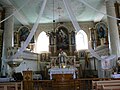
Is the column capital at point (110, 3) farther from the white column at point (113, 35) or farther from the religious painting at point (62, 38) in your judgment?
the religious painting at point (62, 38)

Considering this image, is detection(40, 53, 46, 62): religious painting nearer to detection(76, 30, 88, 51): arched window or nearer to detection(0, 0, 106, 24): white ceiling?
detection(0, 0, 106, 24): white ceiling

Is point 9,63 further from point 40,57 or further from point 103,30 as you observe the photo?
point 103,30

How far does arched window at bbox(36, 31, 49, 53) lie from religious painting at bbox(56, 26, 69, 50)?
122cm

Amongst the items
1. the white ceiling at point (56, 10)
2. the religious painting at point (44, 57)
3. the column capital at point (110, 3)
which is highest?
the white ceiling at point (56, 10)

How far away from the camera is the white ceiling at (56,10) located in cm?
1290

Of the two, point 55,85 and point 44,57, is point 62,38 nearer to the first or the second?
point 44,57

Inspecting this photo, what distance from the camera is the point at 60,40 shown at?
17344mm

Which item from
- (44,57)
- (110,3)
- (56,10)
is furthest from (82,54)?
(110,3)

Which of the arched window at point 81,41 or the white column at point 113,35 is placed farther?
the arched window at point 81,41

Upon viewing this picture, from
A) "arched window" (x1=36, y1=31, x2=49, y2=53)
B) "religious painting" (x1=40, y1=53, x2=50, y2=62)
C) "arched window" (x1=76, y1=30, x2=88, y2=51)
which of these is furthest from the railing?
"arched window" (x1=36, y1=31, x2=49, y2=53)

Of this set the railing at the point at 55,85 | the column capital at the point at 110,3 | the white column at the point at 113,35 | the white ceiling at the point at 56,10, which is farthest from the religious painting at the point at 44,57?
the railing at the point at 55,85

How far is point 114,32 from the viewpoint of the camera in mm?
11398

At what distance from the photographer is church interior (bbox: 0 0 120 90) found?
11156 mm

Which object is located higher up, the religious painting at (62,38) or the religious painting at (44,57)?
the religious painting at (62,38)
